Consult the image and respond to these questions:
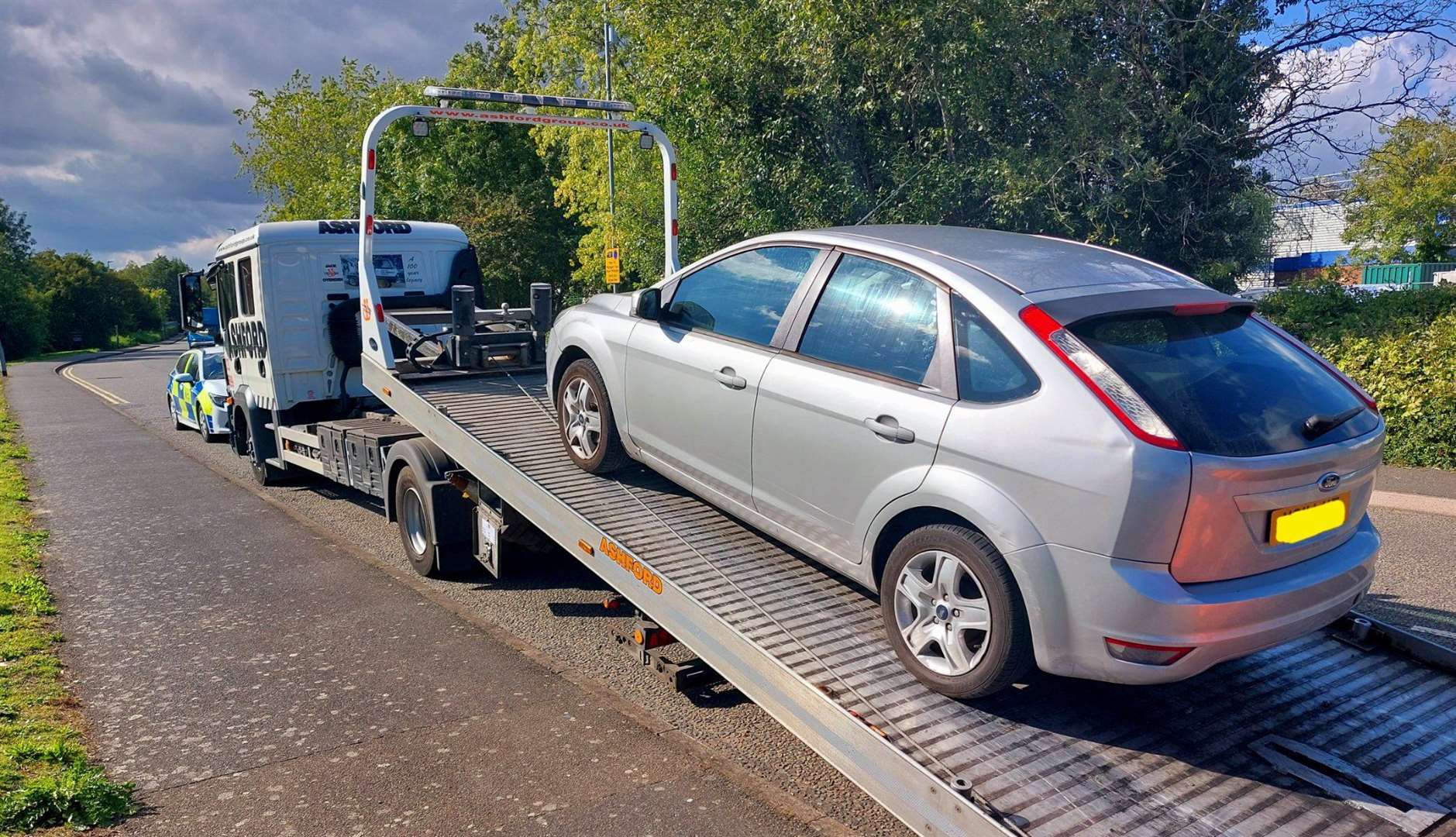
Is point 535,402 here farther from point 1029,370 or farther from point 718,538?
point 1029,370

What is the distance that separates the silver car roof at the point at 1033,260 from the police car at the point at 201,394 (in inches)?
→ 472

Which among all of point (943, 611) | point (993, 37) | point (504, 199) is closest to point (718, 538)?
point (943, 611)

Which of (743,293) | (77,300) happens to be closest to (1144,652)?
(743,293)

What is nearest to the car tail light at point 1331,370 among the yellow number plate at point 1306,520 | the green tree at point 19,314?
the yellow number plate at point 1306,520

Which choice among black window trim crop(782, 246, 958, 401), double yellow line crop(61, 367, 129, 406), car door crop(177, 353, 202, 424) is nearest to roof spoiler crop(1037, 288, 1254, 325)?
black window trim crop(782, 246, 958, 401)

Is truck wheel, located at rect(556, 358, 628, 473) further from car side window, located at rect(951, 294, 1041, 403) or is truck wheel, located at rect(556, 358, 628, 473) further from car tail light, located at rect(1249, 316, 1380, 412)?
car tail light, located at rect(1249, 316, 1380, 412)

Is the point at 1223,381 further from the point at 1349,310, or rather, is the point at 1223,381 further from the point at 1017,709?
the point at 1349,310

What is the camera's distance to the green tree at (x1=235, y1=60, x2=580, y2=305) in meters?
28.2

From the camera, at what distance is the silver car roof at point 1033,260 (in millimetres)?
3592

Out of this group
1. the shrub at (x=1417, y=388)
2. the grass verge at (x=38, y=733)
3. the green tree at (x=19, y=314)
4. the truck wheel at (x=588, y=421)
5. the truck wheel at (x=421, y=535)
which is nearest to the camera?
the grass verge at (x=38, y=733)

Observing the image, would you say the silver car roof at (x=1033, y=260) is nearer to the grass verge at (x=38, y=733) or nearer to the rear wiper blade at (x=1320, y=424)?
the rear wiper blade at (x=1320, y=424)

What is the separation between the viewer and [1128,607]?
9.69 ft

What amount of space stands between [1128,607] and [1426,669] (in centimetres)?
202

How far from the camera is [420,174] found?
31125mm
